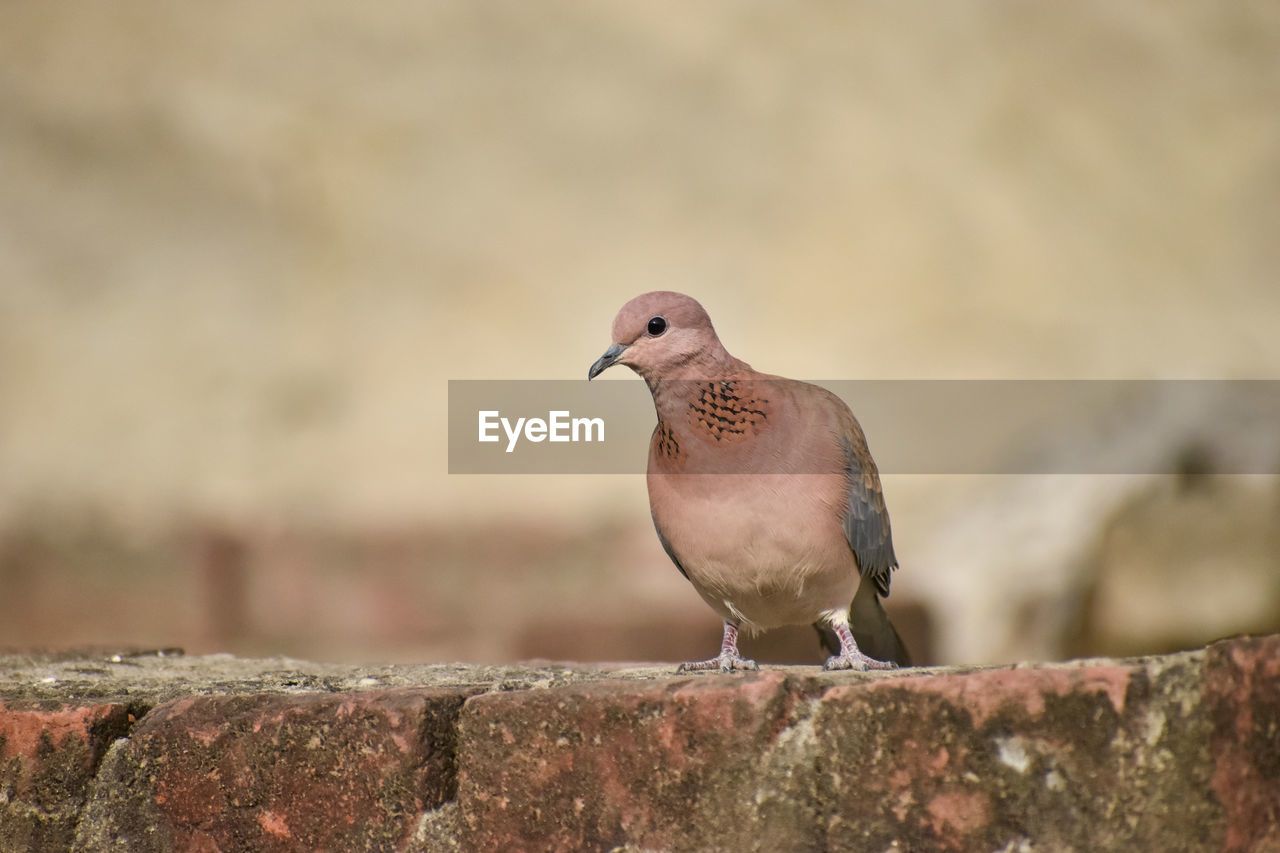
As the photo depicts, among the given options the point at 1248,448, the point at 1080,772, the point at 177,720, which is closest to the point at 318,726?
the point at 177,720

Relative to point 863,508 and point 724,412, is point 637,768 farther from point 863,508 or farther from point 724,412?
point 863,508

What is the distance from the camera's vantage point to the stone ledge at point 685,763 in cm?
222

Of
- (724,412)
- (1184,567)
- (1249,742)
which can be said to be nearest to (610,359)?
(724,412)

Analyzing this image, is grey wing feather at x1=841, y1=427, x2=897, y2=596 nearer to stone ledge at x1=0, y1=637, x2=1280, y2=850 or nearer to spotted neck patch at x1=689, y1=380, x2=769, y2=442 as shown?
spotted neck patch at x1=689, y1=380, x2=769, y2=442

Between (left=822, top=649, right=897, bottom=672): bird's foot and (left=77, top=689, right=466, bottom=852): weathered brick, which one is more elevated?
(left=822, top=649, right=897, bottom=672): bird's foot

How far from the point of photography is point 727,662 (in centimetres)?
335

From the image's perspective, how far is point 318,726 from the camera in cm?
262

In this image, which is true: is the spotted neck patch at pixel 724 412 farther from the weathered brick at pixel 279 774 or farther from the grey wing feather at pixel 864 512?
the weathered brick at pixel 279 774

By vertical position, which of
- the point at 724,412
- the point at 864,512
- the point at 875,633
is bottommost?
the point at 875,633

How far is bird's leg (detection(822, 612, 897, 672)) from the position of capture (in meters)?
3.20

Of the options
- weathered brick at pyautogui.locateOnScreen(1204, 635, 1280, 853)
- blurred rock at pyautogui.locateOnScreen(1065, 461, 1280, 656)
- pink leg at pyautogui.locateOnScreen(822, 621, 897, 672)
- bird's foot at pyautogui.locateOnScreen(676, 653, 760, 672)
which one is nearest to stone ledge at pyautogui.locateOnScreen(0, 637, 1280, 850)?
weathered brick at pyautogui.locateOnScreen(1204, 635, 1280, 853)

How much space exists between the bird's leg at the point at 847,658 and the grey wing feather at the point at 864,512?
6.0 inches

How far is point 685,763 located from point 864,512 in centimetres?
131

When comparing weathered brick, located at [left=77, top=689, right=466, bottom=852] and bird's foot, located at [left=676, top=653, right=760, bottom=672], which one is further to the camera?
bird's foot, located at [left=676, top=653, right=760, bottom=672]
